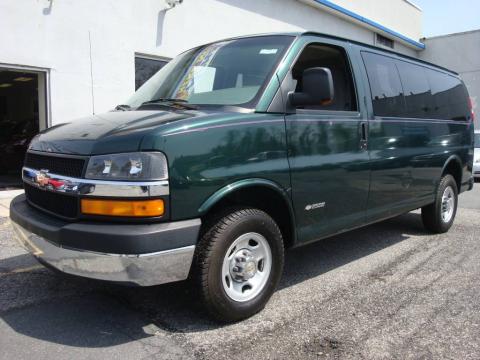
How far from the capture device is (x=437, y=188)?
5.72 m

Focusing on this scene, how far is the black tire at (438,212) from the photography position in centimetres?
580

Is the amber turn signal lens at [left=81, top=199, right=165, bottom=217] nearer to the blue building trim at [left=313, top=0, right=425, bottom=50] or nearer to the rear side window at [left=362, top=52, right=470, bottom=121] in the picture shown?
the rear side window at [left=362, top=52, right=470, bottom=121]

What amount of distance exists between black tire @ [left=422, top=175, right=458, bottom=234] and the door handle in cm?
201

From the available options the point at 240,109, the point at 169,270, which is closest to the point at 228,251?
the point at 169,270

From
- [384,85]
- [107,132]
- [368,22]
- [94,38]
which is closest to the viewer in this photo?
[107,132]

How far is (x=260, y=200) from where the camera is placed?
3.44 metres

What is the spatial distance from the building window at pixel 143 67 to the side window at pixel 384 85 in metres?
6.32

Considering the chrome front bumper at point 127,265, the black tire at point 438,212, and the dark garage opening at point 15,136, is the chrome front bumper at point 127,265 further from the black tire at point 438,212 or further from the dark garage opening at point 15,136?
the dark garage opening at point 15,136

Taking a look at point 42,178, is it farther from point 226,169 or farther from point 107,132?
point 226,169

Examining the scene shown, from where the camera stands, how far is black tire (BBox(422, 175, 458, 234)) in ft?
19.0

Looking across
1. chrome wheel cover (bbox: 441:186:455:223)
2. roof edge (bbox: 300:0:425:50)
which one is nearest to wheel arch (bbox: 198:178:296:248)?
chrome wheel cover (bbox: 441:186:455:223)

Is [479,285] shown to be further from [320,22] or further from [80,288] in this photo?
[320,22]

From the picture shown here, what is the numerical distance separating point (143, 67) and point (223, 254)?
8.00 metres

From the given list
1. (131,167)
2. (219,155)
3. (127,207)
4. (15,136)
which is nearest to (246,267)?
(219,155)
